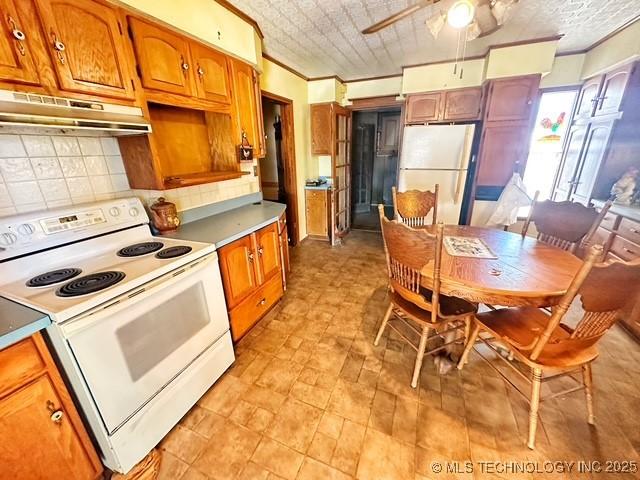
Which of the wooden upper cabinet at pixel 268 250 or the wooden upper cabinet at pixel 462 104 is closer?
the wooden upper cabinet at pixel 268 250

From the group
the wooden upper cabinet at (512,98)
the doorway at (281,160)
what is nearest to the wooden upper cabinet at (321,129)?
the doorway at (281,160)

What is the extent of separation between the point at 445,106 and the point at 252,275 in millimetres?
3243

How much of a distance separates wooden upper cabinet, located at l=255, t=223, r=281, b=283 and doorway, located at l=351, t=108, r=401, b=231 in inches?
114

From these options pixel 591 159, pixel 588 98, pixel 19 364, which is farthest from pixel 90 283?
pixel 588 98

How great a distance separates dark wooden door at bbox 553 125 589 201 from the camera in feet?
9.36

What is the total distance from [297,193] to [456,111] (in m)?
2.37

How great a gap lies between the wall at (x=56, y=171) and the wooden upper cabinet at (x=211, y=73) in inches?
27.8

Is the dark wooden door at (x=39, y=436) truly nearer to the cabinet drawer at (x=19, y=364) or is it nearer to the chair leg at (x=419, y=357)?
the cabinet drawer at (x=19, y=364)

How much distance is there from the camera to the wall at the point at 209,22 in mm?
1482

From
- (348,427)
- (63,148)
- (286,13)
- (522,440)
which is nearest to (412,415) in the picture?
(348,427)

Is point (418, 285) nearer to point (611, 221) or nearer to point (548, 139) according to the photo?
point (611, 221)

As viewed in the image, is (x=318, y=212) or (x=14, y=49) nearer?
(x=14, y=49)

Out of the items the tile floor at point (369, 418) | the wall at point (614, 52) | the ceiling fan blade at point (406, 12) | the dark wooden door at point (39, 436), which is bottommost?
the tile floor at point (369, 418)

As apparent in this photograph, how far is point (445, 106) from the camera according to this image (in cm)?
330
